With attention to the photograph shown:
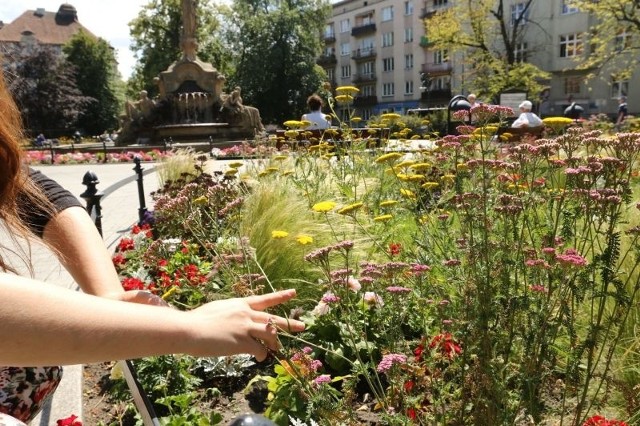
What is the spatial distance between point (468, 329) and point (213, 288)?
2.20m

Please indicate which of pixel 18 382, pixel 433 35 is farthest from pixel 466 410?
pixel 433 35

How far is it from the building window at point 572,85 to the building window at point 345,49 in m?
29.5

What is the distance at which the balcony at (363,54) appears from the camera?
6456 centimetres

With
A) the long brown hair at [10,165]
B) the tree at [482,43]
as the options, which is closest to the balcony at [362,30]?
the tree at [482,43]

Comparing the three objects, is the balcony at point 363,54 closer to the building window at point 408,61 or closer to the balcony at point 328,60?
the balcony at point 328,60

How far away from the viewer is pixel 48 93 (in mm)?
47094

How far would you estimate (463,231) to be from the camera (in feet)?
6.94

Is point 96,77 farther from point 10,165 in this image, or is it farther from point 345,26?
point 10,165

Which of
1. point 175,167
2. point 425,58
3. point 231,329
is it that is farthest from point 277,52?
point 231,329

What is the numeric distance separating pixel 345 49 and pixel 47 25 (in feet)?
156

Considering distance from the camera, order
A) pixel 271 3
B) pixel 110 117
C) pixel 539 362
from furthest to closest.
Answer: pixel 110 117 → pixel 271 3 → pixel 539 362

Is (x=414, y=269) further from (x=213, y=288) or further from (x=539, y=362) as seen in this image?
(x=213, y=288)

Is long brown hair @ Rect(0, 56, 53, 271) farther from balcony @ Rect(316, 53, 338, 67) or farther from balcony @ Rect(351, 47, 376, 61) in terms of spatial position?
balcony @ Rect(316, 53, 338, 67)

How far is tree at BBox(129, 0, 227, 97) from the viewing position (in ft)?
151
